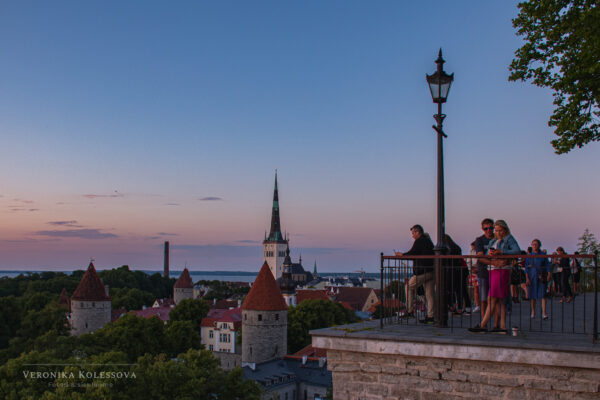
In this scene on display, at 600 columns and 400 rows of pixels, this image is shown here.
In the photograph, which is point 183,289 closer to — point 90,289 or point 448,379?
point 90,289

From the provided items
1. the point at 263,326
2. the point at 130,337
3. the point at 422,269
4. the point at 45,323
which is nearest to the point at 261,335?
the point at 263,326

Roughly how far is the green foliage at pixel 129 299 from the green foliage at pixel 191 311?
21.9 m

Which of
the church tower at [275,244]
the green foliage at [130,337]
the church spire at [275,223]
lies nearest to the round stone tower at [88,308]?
the green foliage at [130,337]

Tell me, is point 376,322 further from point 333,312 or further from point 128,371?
point 333,312

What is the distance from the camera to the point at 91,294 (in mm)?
52750

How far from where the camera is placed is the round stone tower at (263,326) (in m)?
46.6

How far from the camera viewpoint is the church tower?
132 metres

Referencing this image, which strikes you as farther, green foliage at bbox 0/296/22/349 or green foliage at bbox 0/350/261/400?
green foliage at bbox 0/296/22/349

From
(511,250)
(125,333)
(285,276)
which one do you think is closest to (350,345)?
(511,250)

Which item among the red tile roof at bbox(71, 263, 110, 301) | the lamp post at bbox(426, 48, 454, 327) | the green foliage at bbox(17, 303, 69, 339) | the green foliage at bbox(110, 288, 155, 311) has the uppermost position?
the lamp post at bbox(426, 48, 454, 327)

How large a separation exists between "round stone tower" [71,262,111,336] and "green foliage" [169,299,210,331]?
1022cm

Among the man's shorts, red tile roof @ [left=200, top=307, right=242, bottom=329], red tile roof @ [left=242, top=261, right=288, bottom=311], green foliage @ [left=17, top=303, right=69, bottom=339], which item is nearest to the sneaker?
the man's shorts

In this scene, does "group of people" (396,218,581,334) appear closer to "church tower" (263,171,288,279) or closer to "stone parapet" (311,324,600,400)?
"stone parapet" (311,324,600,400)

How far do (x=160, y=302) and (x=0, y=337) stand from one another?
128 ft
